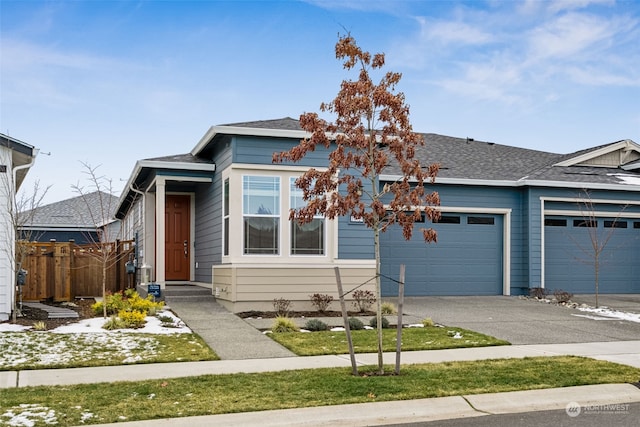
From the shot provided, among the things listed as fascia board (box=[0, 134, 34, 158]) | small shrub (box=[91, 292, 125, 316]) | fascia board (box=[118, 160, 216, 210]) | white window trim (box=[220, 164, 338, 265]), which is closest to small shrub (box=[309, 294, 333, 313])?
white window trim (box=[220, 164, 338, 265])

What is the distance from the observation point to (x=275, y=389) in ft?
25.4

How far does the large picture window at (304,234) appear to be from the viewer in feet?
49.4

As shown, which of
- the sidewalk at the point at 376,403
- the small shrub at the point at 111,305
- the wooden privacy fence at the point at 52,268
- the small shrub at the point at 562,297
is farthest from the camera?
the small shrub at the point at 562,297

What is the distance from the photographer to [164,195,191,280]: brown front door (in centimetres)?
1850

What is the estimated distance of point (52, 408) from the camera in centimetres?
686

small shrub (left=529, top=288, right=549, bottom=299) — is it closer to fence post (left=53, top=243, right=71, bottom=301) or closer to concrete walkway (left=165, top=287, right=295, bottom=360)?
concrete walkway (left=165, top=287, right=295, bottom=360)

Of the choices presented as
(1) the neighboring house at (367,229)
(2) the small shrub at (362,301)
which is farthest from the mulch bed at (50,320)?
(2) the small shrub at (362,301)

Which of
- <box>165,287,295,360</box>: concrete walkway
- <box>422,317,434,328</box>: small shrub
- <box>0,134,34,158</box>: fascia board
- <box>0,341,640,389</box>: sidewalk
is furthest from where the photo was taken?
<box>0,134,34,158</box>: fascia board

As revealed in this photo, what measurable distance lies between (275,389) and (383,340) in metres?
3.85

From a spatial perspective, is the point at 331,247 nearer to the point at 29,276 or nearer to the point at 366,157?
the point at 366,157

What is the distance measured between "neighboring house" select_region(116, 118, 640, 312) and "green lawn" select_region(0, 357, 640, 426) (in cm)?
625

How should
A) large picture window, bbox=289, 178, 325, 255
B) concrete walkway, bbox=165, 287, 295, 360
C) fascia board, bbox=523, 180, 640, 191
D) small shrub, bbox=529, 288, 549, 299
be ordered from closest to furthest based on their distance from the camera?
concrete walkway, bbox=165, 287, 295, 360
large picture window, bbox=289, 178, 325, 255
small shrub, bbox=529, 288, 549, 299
fascia board, bbox=523, 180, 640, 191

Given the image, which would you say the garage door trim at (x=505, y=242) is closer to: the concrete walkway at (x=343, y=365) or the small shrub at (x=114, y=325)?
the concrete walkway at (x=343, y=365)

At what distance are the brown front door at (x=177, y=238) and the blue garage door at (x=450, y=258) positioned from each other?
17.9ft
